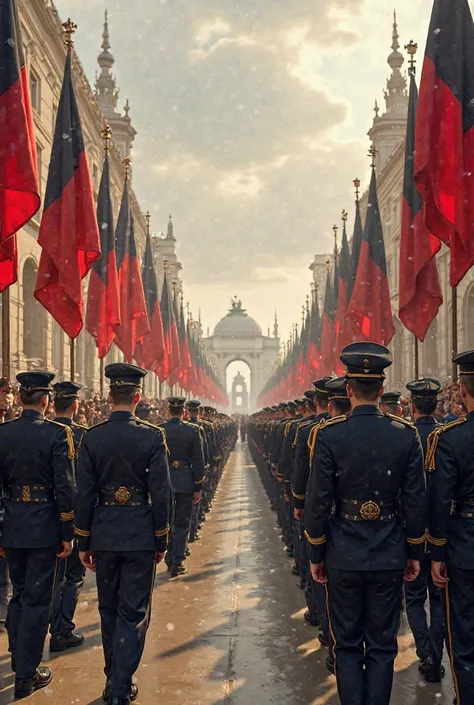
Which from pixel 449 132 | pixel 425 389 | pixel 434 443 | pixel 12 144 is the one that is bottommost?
pixel 434 443

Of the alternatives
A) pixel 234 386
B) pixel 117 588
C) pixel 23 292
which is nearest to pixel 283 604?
pixel 117 588

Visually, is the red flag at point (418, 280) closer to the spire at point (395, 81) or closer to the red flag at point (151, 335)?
the red flag at point (151, 335)

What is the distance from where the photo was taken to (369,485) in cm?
419

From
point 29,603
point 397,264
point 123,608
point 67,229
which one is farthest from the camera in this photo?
point 397,264

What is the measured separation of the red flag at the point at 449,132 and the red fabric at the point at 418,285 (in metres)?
1.20

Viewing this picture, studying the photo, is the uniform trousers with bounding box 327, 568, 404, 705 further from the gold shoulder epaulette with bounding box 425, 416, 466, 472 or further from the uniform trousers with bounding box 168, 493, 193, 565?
the uniform trousers with bounding box 168, 493, 193, 565

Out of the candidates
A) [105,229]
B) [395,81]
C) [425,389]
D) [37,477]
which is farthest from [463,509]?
[395,81]

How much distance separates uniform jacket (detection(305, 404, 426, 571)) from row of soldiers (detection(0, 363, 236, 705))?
120cm

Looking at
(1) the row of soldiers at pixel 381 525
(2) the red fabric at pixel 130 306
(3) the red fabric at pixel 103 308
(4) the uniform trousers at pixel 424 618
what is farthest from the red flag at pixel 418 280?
(2) the red fabric at pixel 130 306

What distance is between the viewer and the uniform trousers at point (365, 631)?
161 inches

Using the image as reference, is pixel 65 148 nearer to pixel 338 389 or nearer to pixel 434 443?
pixel 338 389

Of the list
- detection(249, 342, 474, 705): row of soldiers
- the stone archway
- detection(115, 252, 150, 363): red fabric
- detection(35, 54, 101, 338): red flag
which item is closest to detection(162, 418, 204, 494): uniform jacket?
detection(35, 54, 101, 338): red flag

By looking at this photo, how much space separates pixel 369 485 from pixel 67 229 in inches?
325

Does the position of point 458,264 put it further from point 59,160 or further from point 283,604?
point 59,160
